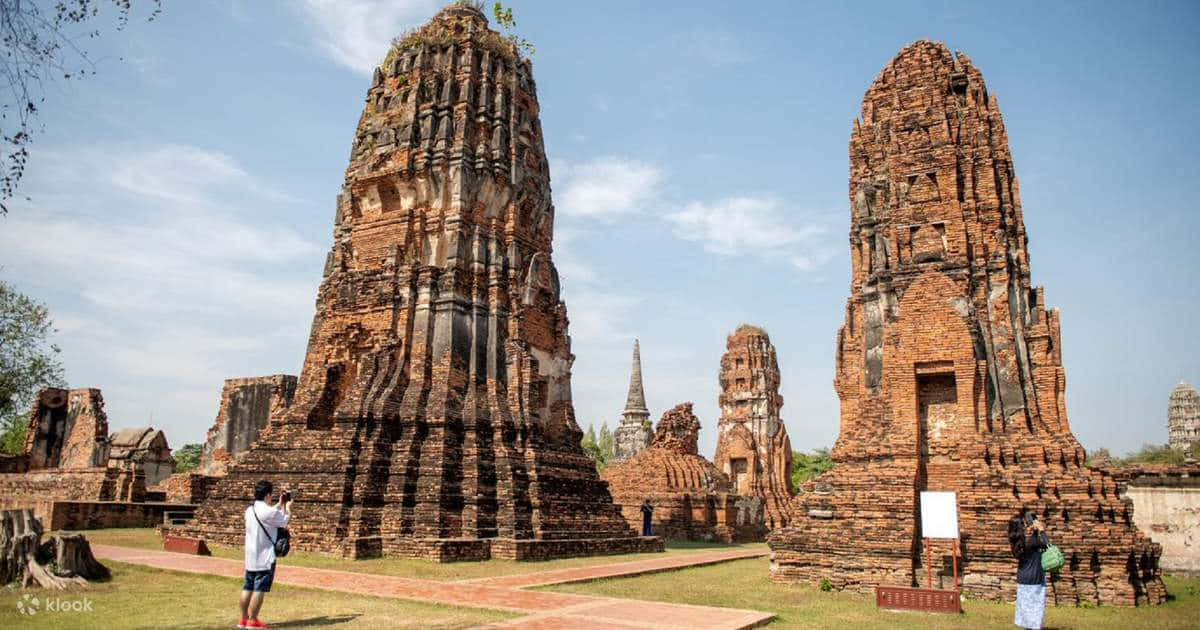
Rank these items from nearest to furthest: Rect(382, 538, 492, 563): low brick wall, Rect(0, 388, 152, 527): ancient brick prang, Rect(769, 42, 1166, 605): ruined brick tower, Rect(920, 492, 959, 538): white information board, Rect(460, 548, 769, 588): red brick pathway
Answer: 1. Rect(920, 492, 959, 538): white information board
2. Rect(769, 42, 1166, 605): ruined brick tower
3. Rect(460, 548, 769, 588): red brick pathway
4. Rect(382, 538, 492, 563): low brick wall
5. Rect(0, 388, 152, 527): ancient brick prang

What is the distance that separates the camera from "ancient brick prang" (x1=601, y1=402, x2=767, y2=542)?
2889cm

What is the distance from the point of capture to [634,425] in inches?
1914

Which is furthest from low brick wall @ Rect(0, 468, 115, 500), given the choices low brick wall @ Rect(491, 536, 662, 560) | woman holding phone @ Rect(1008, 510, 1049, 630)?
woman holding phone @ Rect(1008, 510, 1049, 630)

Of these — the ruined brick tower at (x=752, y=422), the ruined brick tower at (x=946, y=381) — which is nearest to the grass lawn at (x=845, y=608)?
the ruined brick tower at (x=946, y=381)

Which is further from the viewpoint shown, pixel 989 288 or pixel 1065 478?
pixel 989 288

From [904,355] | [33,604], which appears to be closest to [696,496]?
[904,355]

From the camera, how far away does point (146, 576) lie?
1083 centimetres

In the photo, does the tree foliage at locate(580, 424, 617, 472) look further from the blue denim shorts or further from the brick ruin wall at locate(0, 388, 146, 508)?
the blue denim shorts

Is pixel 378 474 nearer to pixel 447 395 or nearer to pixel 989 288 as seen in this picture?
pixel 447 395

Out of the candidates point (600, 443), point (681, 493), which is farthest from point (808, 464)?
point (681, 493)

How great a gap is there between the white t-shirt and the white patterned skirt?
7042mm

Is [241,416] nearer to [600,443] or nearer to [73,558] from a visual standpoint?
[73,558]

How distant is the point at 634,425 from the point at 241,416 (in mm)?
25738

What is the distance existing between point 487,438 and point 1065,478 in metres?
10.9
